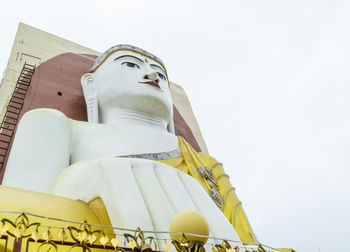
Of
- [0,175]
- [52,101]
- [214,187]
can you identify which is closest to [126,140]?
[214,187]

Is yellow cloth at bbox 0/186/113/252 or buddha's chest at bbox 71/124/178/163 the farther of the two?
buddha's chest at bbox 71/124/178/163

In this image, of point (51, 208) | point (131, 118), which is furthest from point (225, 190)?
point (51, 208)

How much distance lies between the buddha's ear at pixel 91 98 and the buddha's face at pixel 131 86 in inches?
2.1

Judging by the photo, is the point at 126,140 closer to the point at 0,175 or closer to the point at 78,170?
the point at 78,170

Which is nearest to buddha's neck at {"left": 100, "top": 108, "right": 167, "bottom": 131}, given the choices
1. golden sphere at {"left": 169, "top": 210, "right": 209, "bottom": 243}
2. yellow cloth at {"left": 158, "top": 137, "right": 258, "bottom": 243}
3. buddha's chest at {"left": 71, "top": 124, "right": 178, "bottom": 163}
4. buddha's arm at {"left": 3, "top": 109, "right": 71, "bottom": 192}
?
buddha's chest at {"left": 71, "top": 124, "right": 178, "bottom": 163}

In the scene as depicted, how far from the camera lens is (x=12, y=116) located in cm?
323

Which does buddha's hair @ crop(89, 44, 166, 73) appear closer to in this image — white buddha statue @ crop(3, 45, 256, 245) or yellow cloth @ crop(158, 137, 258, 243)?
white buddha statue @ crop(3, 45, 256, 245)

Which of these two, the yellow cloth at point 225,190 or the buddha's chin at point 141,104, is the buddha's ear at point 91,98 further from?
the yellow cloth at point 225,190

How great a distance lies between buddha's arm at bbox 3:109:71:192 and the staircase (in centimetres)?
45

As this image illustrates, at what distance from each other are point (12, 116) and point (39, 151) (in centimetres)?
128

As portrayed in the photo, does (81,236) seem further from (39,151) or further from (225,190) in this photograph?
(225,190)

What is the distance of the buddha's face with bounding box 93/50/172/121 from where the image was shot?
9.72ft

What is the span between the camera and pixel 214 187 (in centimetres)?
271

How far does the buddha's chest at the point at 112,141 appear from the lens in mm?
2457
